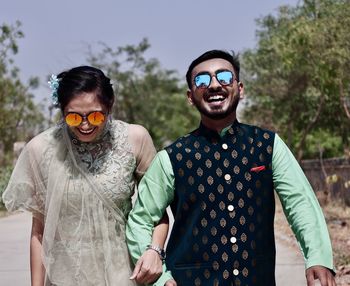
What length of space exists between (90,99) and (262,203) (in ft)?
2.94

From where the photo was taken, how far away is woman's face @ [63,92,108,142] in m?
3.38

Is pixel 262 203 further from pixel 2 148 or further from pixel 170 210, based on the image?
pixel 2 148

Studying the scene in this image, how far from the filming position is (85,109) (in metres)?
3.38

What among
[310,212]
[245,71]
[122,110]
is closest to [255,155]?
[310,212]

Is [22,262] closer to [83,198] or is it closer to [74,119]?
[83,198]

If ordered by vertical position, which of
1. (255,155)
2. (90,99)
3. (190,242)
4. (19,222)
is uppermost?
(90,99)

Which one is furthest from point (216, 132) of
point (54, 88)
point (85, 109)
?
point (54, 88)

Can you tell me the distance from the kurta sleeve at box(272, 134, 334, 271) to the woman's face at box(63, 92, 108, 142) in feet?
2.66

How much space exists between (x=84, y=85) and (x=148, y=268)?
91 cm

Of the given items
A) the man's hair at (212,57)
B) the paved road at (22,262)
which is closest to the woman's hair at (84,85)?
the man's hair at (212,57)

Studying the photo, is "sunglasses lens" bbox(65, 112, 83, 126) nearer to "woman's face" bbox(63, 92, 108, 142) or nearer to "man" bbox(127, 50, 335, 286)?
"woman's face" bbox(63, 92, 108, 142)

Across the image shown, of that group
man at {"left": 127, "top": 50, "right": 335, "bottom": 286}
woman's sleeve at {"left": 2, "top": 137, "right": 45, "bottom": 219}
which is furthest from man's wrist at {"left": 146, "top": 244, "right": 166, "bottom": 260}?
woman's sleeve at {"left": 2, "top": 137, "right": 45, "bottom": 219}

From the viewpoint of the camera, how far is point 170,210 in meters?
3.26

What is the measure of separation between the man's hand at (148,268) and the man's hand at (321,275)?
558 millimetres
